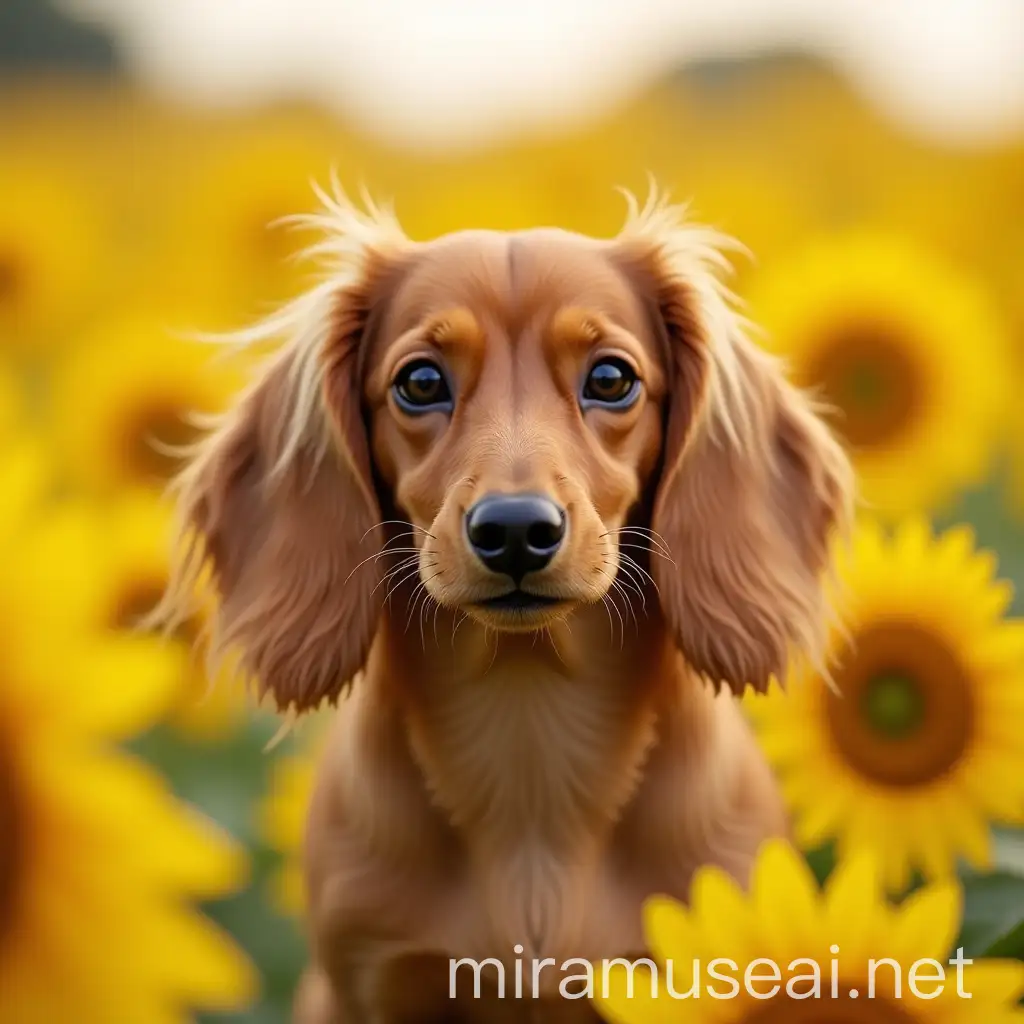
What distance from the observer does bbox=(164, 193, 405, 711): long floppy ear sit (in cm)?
224

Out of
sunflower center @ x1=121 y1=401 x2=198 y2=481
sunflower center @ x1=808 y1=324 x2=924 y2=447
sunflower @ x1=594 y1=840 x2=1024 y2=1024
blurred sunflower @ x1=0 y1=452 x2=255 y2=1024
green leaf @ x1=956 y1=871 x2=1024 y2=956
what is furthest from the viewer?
sunflower center @ x1=121 y1=401 x2=198 y2=481

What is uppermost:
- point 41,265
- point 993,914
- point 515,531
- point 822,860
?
point 41,265

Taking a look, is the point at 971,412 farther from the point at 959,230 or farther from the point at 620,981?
the point at 620,981

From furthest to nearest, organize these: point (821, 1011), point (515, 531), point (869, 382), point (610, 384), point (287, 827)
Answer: point (869, 382) → point (287, 827) → point (610, 384) → point (515, 531) → point (821, 1011)

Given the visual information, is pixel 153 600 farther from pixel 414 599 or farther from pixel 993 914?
pixel 993 914

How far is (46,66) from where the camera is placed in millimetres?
5953

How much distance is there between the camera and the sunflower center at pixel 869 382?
3271 millimetres

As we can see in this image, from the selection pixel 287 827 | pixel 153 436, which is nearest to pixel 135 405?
pixel 153 436

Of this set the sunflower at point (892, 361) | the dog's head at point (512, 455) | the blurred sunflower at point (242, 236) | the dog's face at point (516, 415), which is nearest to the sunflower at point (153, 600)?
the dog's head at point (512, 455)

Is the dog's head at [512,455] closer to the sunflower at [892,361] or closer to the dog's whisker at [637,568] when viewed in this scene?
the dog's whisker at [637,568]

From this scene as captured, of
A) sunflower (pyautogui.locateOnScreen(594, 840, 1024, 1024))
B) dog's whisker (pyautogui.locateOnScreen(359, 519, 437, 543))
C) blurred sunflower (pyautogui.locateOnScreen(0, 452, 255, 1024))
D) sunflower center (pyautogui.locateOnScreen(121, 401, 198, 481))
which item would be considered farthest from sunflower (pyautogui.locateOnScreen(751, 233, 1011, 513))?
blurred sunflower (pyautogui.locateOnScreen(0, 452, 255, 1024))

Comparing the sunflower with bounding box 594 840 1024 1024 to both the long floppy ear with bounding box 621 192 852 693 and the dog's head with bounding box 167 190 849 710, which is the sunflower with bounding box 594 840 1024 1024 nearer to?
the dog's head with bounding box 167 190 849 710

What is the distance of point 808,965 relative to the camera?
4.59 ft

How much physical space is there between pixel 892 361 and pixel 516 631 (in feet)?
5.23
